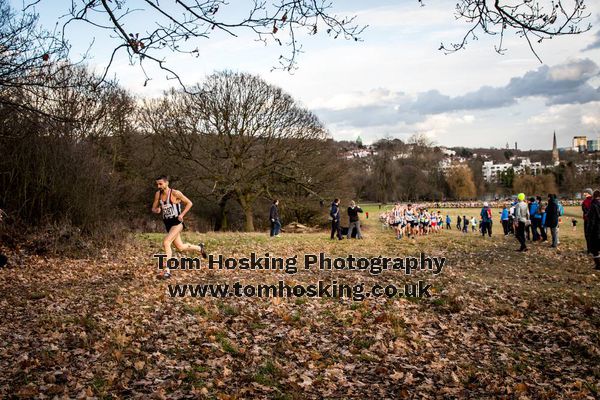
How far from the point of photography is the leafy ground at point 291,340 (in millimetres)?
5828

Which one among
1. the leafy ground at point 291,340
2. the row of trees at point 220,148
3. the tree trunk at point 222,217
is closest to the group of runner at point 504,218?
the leafy ground at point 291,340

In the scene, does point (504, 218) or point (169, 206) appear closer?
point (169, 206)

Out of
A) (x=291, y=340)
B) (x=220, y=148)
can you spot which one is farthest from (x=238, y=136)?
(x=291, y=340)

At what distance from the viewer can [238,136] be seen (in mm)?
34844

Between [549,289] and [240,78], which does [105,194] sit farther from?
[240,78]

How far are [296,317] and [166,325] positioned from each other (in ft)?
7.21

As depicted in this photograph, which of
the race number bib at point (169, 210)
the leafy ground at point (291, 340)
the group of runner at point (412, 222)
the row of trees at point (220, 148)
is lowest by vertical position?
the leafy ground at point (291, 340)

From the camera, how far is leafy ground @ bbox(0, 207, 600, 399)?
5828 mm

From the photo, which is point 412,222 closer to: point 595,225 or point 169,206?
point 595,225

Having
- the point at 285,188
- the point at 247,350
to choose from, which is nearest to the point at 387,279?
the point at 247,350

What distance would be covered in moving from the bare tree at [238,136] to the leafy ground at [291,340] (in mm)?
22559

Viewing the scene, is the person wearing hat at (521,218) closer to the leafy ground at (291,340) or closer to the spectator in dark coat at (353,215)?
the leafy ground at (291,340)

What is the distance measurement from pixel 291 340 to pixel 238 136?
28.6 m

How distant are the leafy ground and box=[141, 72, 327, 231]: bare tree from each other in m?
22.6
